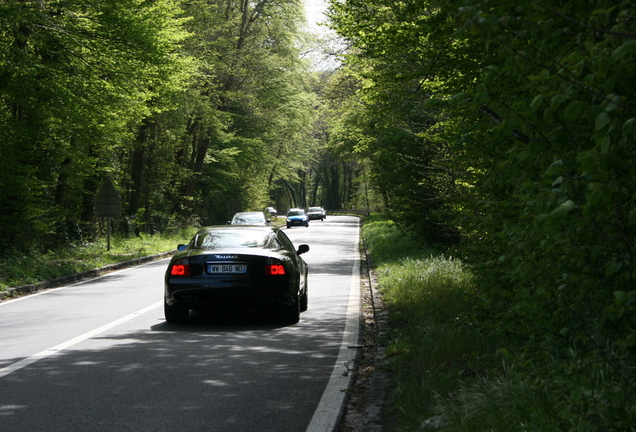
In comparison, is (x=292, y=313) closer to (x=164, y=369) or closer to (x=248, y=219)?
(x=164, y=369)

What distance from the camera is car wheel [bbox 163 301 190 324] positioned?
397 inches

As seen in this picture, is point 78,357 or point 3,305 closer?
point 78,357

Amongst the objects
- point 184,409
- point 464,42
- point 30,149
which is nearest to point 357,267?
point 30,149

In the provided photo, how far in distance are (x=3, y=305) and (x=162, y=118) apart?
2043 cm

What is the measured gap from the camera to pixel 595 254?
4.20 meters

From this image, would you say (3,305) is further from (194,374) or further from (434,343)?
(434,343)

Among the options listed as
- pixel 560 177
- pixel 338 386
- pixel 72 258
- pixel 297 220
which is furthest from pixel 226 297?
pixel 297 220

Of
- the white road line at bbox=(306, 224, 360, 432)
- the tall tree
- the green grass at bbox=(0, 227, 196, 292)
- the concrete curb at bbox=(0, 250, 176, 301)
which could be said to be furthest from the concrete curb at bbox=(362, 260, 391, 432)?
the tall tree

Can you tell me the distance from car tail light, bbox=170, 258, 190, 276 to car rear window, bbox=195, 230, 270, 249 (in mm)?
500

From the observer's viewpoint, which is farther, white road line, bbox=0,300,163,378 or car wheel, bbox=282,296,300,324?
car wheel, bbox=282,296,300,324

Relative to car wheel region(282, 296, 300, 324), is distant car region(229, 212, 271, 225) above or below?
above

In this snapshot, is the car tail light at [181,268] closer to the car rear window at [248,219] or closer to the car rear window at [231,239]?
the car rear window at [231,239]

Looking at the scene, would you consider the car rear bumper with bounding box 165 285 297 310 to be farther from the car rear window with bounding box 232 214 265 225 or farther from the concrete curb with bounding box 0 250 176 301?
the car rear window with bounding box 232 214 265 225

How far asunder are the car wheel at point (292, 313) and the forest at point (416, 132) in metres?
2.44
